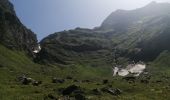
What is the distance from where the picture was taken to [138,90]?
107 metres

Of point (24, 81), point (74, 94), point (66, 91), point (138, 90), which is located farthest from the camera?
point (24, 81)

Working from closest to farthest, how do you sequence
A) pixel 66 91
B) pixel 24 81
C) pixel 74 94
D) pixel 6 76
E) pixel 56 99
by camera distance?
pixel 56 99, pixel 74 94, pixel 66 91, pixel 24 81, pixel 6 76

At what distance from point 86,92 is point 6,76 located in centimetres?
8150

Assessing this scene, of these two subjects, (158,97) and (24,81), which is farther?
(24,81)

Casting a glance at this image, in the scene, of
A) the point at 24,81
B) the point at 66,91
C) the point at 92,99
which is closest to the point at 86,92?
the point at 66,91

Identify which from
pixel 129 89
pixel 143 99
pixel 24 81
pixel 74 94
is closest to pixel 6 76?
pixel 24 81

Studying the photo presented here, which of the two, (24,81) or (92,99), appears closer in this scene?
(92,99)

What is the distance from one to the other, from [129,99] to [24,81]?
71.1 metres

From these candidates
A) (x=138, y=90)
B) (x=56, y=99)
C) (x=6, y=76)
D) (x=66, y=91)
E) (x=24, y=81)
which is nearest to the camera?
(x=56, y=99)

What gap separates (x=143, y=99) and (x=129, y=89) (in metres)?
26.1

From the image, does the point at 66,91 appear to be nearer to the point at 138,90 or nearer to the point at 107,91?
the point at 107,91

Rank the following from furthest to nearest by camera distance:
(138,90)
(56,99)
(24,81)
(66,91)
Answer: (24,81)
(138,90)
(66,91)
(56,99)

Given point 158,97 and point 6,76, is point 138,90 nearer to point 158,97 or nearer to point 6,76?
point 158,97

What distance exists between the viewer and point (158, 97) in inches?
3383
